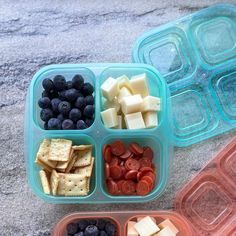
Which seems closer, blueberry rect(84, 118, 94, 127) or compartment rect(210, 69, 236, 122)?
blueberry rect(84, 118, 94, 127)

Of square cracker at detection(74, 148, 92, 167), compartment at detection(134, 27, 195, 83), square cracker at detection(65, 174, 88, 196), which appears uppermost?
compartment at detection(134, 27, 195, 83)

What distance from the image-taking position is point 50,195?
1.11 m

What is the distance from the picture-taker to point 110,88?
1106mm

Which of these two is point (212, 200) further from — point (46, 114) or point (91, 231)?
point (46, 114)

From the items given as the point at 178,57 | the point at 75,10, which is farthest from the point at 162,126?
the point at 75,10

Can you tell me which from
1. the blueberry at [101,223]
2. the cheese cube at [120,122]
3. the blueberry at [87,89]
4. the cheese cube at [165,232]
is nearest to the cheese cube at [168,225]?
the cheese cube at [165,232]

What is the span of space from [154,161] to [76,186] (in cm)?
20

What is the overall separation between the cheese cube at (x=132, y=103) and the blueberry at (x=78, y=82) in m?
0.11

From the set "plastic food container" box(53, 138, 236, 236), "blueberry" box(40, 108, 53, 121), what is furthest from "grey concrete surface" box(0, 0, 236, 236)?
"blueberry" box(40, 108, 53, 121)

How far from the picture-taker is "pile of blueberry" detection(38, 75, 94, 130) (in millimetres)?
1097

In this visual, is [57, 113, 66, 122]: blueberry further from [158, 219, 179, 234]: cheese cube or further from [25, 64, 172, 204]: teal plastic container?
[158, 219, 179, 234]: cheese cube

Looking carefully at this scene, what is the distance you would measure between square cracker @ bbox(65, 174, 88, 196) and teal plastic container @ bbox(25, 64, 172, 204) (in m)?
0.02

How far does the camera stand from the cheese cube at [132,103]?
1.10m

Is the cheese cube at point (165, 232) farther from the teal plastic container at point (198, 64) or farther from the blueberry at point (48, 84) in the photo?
the blueberry at point (48, 84)
